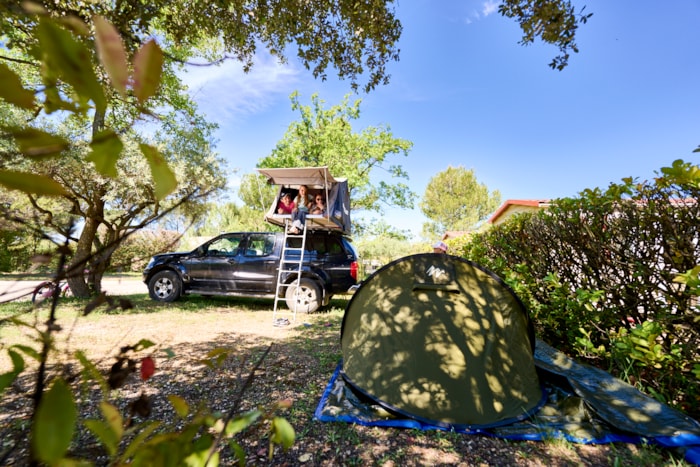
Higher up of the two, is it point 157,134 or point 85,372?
point 157,134

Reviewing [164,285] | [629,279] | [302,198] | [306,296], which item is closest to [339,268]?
[306,296]

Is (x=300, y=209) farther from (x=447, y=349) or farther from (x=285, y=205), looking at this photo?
A: (x=447, y=349)

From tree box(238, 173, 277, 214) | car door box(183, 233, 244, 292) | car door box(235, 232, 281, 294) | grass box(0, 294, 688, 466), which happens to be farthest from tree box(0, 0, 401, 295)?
tree box(238, 173, 277, 214)

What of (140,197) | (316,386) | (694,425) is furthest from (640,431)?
(140,197)

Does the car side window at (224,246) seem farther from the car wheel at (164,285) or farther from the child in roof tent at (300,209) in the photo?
the child in roof tent at (300,209)

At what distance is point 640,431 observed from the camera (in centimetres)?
235

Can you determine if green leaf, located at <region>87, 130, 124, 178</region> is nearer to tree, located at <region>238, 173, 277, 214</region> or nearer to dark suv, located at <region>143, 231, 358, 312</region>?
dark suv, located at <region>143, 231, 358, 312</region>

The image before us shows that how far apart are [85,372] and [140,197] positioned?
836 cm

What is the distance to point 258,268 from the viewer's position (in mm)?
7574

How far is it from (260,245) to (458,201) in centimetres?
2776

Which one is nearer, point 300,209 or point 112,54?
point 112,54

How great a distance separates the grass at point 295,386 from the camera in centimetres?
223

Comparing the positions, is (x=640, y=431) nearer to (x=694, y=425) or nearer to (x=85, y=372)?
(x=694, y=425)

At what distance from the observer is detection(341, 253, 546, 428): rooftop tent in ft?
8.90
